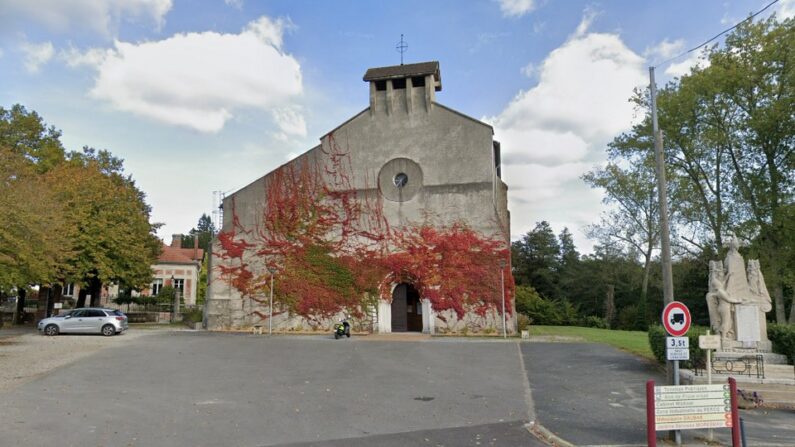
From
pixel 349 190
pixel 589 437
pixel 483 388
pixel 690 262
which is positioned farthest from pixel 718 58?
pixel 589 437

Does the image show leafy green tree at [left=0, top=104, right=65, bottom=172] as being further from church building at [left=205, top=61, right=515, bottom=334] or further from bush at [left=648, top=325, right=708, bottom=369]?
bush at [left=648, top=325, right=708, bottom=369]

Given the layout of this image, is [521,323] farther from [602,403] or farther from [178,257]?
[178,257]

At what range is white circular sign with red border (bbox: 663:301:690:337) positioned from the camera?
27.3ft

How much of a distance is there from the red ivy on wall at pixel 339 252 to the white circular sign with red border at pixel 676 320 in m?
17.8

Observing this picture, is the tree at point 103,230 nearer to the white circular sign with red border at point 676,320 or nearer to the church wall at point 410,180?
the church wall at point 410,180

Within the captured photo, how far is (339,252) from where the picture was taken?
1113 inches

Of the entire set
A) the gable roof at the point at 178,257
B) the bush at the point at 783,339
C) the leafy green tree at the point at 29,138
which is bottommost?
the bush at the point at 783,339

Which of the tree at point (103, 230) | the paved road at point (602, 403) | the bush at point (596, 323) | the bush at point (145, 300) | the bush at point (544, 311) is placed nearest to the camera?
the paved road at point (602, 403)

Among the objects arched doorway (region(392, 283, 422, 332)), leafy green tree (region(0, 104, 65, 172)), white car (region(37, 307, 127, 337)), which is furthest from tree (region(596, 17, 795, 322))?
leafy green tree (region(0, 104, 65, 172))

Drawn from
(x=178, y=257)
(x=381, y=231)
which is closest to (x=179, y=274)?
(x=178, y=257)

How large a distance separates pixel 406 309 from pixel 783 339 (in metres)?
17.0

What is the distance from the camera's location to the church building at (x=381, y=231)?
26672 millimetres

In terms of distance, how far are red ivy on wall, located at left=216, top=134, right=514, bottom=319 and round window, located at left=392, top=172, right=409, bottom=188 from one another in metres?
1.36

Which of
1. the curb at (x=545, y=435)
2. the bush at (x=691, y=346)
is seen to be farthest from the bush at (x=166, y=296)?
the curb at (x=545, y=435)
